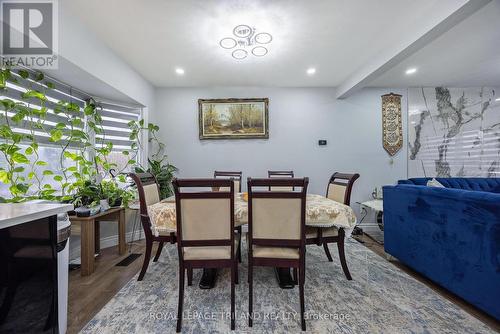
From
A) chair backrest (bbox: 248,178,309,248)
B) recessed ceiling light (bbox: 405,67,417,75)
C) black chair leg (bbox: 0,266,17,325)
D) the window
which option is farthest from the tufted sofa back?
the window

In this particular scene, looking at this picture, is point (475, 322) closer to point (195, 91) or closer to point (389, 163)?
point (389, 163)

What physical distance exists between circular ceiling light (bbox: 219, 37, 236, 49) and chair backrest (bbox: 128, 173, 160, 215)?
1655 mm

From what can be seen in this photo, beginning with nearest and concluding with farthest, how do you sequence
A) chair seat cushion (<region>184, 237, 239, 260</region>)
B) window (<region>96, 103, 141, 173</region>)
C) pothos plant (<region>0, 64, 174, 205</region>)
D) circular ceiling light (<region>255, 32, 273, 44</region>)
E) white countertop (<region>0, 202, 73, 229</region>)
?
white countertop (<region>0, 202, 73, 229</region>)
chair seat cushion (<region>184, 237, 239, 260</region>)
pothos plant (<region>0, 64, 174, 205</region>)
circular ceiling light (<region>255, 32, 273, 44</region>)
window (<region>96, 103, 141, 173</region>)

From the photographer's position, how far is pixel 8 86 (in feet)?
6.09

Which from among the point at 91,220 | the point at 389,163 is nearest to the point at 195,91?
the point at 91,220

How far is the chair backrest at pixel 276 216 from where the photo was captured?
1396 millimetres

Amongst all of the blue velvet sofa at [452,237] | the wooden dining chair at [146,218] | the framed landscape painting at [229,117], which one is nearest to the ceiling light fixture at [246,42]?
the framed landscape painting at [229,117]

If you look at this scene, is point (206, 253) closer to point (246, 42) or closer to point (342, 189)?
point (342, 189)

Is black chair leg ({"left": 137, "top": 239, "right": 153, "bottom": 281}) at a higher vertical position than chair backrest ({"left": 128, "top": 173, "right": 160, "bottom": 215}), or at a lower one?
lower

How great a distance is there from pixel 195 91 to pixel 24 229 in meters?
3.16

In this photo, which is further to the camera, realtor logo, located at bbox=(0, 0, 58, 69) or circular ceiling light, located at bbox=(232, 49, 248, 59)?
circular ceiling light, located at bbox=(232, 49, 248, 59)

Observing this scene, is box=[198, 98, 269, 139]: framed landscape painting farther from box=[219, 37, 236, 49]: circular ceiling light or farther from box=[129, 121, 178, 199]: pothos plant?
box=[219, 37, 236, 49]: circular ceiling light

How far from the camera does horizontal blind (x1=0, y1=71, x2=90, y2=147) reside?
1.88 meters

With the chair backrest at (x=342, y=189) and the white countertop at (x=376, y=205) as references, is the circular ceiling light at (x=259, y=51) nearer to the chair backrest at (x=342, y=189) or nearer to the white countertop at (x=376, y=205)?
the chair backrest at (x=342, y=189)
